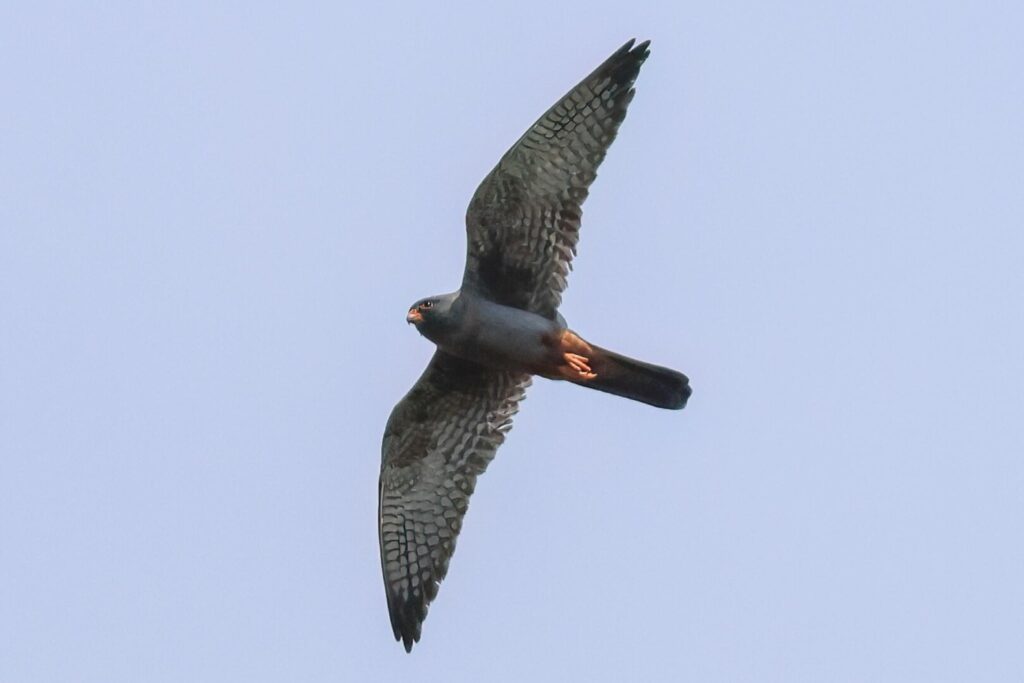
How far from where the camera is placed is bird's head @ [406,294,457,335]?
14930mm

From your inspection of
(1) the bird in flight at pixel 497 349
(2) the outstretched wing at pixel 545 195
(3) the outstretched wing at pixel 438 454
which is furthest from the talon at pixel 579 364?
(3) the outstretched wing at pixel 438 454

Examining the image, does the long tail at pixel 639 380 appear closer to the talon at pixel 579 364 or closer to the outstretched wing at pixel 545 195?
the talon at pixel 579 364

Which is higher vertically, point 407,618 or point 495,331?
point 495,331

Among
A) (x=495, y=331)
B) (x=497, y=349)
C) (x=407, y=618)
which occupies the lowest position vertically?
(x=407, y=618)

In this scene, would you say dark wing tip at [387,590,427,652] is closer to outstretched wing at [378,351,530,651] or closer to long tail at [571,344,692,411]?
outstretched wing at [378,351,530,651]

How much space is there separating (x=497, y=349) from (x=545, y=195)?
4.15 ft

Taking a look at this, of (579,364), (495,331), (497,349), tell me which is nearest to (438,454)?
(497,349)

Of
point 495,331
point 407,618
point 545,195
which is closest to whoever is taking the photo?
point 545,195

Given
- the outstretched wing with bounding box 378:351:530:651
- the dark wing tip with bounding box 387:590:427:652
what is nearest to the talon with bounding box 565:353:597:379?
the outstretched wing with bounding box 378:351:530:651

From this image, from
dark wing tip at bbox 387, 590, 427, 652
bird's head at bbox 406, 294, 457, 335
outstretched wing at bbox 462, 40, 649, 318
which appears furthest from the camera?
dark wing tip at bbox 387, 590, 427, 652

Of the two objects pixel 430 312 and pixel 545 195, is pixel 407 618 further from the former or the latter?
pixel 545 195

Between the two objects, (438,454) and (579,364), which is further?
(438,454)

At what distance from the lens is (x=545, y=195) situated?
1475cm

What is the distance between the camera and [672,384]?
14836mm
